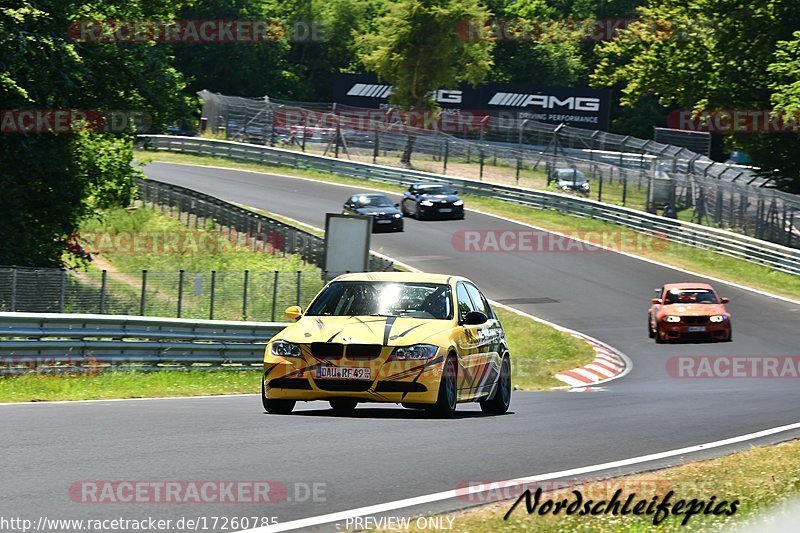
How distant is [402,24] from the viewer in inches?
2719

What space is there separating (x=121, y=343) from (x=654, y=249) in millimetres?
29980

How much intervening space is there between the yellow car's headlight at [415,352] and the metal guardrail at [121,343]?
7707 mm

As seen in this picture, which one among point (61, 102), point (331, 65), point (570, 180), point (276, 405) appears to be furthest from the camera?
point (331, 65)

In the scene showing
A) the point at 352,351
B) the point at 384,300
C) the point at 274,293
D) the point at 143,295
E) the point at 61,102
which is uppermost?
the point at 61,102

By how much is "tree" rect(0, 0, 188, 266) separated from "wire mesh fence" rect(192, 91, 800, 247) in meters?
23.2

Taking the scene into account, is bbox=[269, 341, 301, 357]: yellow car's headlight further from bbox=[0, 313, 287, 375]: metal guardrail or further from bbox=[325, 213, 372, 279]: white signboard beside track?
bbox=[325, 213, 372, 279]: white signboard beside track

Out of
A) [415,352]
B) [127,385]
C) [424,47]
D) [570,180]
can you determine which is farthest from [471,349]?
Result: [424,47]

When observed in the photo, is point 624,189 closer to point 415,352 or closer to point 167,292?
point 167,292

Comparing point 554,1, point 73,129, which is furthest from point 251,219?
point 554,1

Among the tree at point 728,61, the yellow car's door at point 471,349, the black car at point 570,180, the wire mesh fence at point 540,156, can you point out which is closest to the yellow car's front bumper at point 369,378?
the yellow car's door at point 471,349

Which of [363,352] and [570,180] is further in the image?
[570,180]

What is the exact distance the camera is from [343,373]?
12.2 metres

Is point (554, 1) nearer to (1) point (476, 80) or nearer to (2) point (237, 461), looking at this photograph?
(1) point (476, 80)

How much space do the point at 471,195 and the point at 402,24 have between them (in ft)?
53.8
